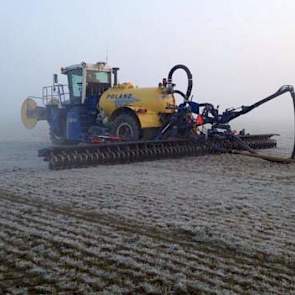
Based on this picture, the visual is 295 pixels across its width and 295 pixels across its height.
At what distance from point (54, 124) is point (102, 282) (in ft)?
40.3

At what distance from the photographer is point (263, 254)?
4.33 meters

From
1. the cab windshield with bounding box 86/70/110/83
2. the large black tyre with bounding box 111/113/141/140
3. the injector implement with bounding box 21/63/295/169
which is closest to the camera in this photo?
the injector implement with bounding box 21/63/295/169

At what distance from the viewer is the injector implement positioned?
11.3 metres

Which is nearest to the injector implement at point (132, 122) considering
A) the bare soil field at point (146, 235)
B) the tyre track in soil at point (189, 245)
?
the bare soil field at point (146, 235)

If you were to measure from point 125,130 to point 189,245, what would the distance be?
8591 millimetres

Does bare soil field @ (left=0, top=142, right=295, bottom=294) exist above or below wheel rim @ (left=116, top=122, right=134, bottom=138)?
below

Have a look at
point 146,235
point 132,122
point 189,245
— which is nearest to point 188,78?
point 132,122

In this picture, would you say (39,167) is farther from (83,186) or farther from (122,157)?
(83,186)

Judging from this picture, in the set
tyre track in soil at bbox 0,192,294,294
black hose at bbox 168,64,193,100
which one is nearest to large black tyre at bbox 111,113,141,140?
black hose at bbox 168,64,193,100

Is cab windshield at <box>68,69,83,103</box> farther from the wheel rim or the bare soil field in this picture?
the bare soil field

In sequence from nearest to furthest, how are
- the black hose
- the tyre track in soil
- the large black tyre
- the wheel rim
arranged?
the tyre track in soil
the large black tyre
the wheel rim
the black hose

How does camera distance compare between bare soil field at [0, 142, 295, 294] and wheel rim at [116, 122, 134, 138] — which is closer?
bare soil field at [0, 142, 295, 294]

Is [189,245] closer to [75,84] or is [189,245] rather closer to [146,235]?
[146,235]

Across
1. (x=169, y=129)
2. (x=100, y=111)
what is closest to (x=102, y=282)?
(x=169, y=129)
